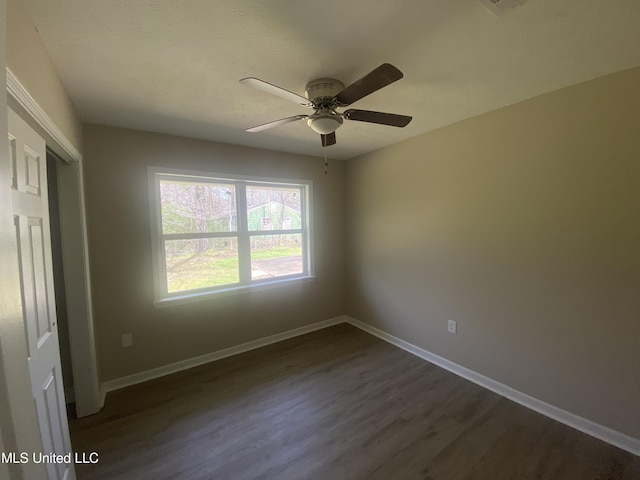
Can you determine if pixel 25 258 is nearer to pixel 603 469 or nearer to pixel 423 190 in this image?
pixel 423 190

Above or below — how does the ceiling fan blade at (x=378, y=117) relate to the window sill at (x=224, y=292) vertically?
above

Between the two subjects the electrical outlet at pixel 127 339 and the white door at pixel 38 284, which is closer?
the white door at pixel 38 284

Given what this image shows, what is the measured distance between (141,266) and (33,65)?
5.75 ft

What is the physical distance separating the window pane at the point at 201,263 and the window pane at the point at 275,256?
0.25 metres

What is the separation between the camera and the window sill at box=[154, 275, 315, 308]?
2637 mm

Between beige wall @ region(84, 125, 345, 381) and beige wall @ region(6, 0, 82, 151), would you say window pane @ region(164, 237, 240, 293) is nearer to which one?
beige wall @ region(84, 125, 345, 381)

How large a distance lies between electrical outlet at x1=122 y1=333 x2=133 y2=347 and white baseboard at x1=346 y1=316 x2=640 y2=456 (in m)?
2.81

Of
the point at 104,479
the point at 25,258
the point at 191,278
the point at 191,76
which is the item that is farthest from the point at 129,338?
the point at 191,76

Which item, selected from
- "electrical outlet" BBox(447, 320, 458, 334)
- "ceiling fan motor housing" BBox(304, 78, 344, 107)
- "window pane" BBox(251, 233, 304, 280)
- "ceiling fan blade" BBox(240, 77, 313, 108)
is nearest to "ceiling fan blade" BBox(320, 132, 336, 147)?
"ceiling fan motor housing" BBox(304, 78, 344, 107)

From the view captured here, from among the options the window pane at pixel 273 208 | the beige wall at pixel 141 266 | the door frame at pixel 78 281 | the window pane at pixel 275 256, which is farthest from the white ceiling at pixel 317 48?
the window pane at pixel 275 256

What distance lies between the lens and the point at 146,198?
250 cm

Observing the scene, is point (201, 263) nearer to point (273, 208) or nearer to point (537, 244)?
point (273, 208)

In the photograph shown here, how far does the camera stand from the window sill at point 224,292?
2.64 m

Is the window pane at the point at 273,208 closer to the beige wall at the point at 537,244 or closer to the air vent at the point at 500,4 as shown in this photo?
the beige wall at the point at 537,244
